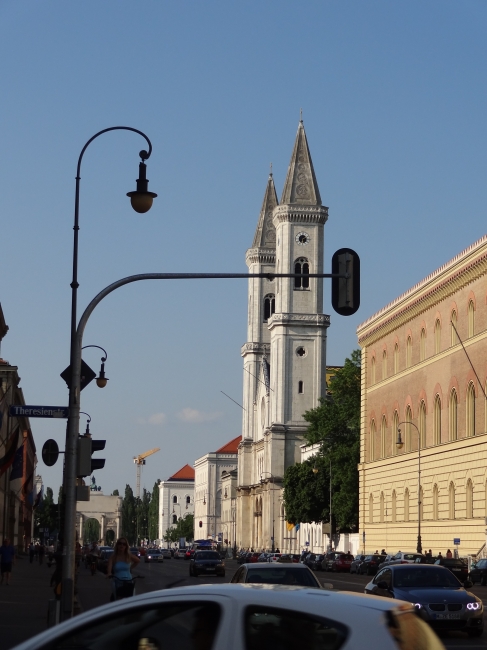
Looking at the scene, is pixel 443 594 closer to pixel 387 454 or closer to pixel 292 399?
pixel 387 454

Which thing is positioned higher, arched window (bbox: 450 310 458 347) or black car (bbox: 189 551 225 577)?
arched window (bbox: 450 310 458 347)

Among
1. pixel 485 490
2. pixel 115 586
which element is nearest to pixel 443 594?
pixel 115 586

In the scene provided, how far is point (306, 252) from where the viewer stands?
5103 inches

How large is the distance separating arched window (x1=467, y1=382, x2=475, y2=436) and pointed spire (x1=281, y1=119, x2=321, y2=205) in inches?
2646

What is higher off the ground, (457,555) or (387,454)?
(387,454)

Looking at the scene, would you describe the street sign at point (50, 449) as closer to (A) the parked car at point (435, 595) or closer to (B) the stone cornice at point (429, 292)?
(A) the parked car at point (435, 595)

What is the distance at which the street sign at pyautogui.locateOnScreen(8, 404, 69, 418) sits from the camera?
2186 cm

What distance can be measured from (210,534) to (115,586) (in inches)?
6958

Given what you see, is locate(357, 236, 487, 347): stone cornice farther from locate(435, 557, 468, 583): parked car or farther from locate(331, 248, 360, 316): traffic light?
locate(331, 248, 360, 316): traffic light

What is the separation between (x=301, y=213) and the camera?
5084 inches

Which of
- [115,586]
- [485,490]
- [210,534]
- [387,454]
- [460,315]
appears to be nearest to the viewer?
[115,586]

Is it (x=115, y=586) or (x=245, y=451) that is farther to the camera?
(x=245, y=451)

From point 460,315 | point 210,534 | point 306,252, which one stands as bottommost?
point 210,534

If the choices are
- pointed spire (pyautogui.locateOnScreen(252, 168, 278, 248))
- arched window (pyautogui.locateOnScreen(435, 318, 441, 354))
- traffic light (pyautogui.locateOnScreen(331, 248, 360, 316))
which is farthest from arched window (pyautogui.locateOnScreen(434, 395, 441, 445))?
pointed spire (pyautogui.locateOnScreen(252, 168, 278, 248))
